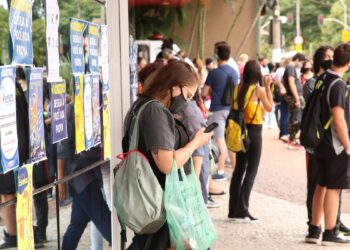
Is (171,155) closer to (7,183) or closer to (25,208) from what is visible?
(25,208)

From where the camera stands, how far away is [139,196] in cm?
446

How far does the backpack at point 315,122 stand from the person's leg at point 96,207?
249cm

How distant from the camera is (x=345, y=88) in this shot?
7.27m

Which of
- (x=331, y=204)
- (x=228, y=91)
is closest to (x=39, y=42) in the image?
(x=331, y=204)

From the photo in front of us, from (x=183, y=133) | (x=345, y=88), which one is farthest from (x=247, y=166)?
(x=183, y=133)

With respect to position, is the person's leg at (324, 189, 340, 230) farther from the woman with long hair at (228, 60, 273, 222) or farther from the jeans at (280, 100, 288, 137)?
the jeans at (280, 100, 288, 137)

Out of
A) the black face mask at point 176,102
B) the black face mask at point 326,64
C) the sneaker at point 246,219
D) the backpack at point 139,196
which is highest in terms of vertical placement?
the black face mask at point 326,64

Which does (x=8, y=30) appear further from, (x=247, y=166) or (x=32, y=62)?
(x=247, y=166)

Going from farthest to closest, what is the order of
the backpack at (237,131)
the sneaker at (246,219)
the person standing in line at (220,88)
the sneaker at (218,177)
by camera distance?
the sneaker at (218,177)
the person standing in line at (220,88)
the sneaker at (246,219)
the backpack at (237,131)

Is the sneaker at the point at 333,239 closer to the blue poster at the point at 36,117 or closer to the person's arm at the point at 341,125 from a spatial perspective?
the person's arm at the point at 341,125

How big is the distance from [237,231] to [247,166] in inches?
29.8

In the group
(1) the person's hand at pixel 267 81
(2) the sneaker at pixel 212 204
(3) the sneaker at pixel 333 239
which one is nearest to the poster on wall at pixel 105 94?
(3) the sneaker at pixel 333 239

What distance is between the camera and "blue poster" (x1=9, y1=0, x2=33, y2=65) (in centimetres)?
336

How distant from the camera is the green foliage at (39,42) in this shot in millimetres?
3686
